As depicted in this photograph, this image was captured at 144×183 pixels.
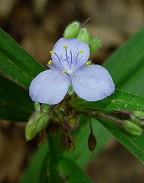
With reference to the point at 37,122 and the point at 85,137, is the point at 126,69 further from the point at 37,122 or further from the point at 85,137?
the point at 37,122

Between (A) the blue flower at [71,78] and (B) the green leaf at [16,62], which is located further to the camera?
(B) the green leaf at [16,62]

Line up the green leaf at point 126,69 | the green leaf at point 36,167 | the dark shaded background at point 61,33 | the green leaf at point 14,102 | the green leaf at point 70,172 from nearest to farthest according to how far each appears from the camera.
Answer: the green leaf at point 14,102 → the green leaf at point 70,172 → the green leaf at point 126,69 → the green leaf at point 36,167 → the dark shaded background at point 61,33

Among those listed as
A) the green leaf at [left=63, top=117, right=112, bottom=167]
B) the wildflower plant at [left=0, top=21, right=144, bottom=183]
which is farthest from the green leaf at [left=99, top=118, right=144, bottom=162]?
the green leaf at [left=63, top=117, right=112, bottom=167]

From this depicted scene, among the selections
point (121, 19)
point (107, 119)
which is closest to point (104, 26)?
point (121, 19)

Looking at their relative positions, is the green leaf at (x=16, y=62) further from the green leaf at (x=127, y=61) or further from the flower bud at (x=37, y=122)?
the green leaf at (x=127, y=61)

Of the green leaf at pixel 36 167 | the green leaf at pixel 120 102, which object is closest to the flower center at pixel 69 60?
the green leaf at pixel 120 102

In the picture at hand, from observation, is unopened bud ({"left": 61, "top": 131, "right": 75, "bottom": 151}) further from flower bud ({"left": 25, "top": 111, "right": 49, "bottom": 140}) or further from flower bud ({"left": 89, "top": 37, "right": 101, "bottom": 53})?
flower bud ({"left": 89, "top": 37, "right": 101, "bottom": 53})

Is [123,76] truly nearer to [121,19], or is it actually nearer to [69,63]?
[69,63]

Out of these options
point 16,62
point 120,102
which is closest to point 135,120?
point 120,102
